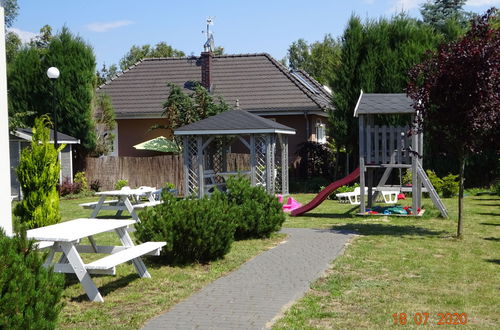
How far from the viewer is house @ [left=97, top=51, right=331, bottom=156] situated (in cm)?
2958

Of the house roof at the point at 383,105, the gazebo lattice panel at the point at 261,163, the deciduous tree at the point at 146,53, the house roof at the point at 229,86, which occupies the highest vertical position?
the deciduous tree at the point at 146,53

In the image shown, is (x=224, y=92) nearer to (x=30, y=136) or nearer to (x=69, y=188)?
(x=69, y=188)

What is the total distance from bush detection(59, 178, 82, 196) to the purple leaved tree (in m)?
17.3

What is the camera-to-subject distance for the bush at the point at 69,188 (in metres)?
26.4

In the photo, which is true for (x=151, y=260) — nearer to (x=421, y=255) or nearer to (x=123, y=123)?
(x=421, y=255)

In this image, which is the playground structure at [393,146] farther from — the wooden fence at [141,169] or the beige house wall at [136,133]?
the beige house wall at [136,133]

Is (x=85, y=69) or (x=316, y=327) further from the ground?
(x=85, y=69)

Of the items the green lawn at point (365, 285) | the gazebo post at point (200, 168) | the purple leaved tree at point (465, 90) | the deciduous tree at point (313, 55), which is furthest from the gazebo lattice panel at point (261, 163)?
the deciduous tree at point (313, 55)

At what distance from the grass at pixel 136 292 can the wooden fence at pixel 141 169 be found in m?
15.9

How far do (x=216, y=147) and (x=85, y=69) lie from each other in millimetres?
8330

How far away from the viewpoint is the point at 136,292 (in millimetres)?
8117

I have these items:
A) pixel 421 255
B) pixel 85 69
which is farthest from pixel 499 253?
pixel 85 69

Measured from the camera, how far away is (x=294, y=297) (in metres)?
7.67

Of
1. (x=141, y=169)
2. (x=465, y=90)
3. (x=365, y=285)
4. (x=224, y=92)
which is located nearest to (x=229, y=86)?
(x=224, y=92)
